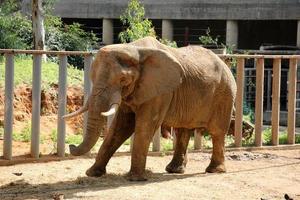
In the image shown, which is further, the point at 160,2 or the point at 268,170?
the point at 160,2

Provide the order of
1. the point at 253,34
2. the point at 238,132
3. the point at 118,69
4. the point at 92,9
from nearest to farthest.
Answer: the point at 118,69
the point at 238,132
the point at 92,9
the point at 253,34

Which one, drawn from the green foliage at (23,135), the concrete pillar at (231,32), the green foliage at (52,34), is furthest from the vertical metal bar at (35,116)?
the concrete pillar at (231,32)

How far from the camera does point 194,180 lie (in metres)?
8.34

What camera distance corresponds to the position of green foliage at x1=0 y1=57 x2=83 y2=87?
12.4 m

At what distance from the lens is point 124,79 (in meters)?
7.63

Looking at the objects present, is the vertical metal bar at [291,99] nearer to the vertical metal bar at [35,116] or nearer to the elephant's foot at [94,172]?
the vertical metal bar at [35,116]

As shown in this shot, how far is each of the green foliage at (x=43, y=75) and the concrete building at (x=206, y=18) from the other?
735cm

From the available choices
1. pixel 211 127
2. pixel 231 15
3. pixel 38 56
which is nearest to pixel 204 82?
pixel 211 127

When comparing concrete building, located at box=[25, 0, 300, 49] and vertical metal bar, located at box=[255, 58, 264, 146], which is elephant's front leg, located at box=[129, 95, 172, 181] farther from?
concrete building, located at box=[25, 0, 300, 49]

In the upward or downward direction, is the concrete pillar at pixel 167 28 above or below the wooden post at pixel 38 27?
above

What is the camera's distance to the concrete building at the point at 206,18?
2064cm

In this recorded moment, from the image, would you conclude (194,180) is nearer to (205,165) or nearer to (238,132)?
(205,165)

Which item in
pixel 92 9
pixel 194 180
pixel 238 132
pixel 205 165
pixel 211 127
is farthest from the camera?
pixel 92 9

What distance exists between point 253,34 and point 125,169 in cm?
1610
